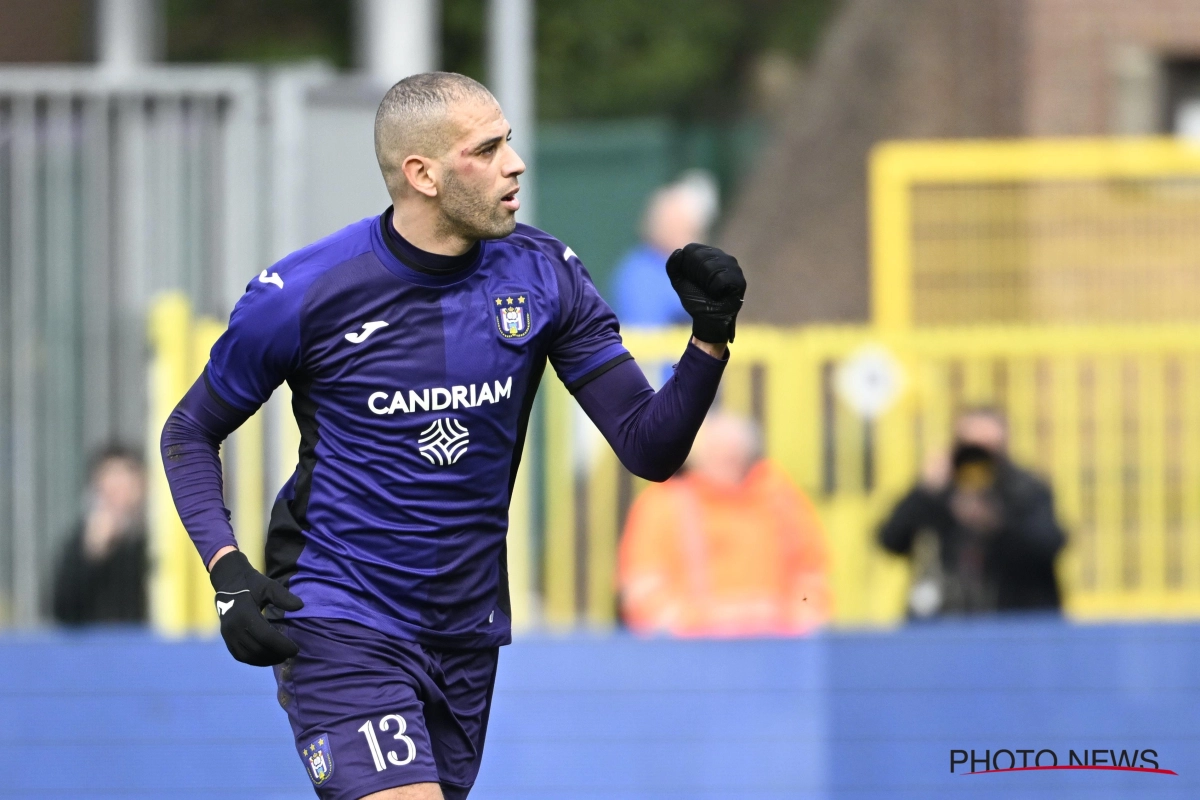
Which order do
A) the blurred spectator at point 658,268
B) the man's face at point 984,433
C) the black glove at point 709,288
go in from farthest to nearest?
1. the blurred spectator at point 658,268
2. the man's face at point 984,433
3. the black glove at point 709,288

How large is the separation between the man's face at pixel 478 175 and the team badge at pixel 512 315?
0.59ft

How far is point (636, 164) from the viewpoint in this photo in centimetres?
1555

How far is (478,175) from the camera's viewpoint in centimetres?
396

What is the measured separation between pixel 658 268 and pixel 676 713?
455 centimetres

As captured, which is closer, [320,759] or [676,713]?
[320,759]

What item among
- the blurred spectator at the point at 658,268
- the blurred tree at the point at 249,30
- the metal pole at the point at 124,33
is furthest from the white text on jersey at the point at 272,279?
the blurred tree at the point at 249,30

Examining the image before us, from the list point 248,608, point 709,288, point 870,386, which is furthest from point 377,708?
point 870,386

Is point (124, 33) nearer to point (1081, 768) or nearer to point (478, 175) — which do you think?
point (1081, 768)

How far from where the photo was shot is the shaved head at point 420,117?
3.96 m

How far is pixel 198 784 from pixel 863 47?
1081cm

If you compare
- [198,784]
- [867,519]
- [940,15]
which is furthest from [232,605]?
[940,15]

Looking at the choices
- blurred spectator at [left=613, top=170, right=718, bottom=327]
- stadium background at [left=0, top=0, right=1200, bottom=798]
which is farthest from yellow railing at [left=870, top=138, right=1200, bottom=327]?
blurred spectator at [left=613, top=170, right=718, bottom=327]

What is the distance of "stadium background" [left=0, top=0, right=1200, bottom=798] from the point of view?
616 centimetres

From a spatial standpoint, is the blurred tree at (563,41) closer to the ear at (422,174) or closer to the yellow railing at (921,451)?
the yellow railing at (921,451)
